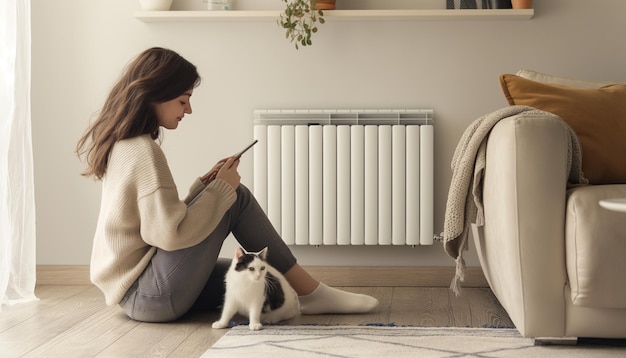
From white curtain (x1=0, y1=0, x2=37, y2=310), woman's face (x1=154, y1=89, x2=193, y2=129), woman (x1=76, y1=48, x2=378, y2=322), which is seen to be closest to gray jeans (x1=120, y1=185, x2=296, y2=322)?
woman (x1=76, y1=48, x2=378, y2=322)

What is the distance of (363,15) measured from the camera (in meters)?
3.24

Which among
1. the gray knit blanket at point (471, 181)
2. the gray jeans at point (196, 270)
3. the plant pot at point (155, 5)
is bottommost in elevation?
the gray jeans at point (196, 270)

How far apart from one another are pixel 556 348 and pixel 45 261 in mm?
2134

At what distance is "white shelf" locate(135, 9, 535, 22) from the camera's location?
3203 mm

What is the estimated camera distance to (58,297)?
10.3 feet

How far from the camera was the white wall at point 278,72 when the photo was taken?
3316 mm

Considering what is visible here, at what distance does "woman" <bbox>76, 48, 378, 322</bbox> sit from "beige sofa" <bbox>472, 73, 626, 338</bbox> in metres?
0.85

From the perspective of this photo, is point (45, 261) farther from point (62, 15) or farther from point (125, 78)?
point (125, 78)

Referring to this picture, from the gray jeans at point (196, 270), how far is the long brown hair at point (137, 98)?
34cm

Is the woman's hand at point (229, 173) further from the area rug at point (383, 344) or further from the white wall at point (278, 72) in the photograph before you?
the white wall at point (278, 72)

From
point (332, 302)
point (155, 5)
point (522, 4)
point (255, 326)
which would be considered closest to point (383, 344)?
point (255, 326)

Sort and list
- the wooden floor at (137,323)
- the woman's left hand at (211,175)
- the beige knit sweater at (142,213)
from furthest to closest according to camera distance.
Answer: the woman's left hand at (211,175) < the beige knit sweater at (142,213) < the wooden floor at (137,323)

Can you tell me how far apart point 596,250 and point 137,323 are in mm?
1367

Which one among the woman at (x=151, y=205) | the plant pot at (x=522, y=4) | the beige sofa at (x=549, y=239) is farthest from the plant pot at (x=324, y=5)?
the beige sofa at (x=549, y=239)
